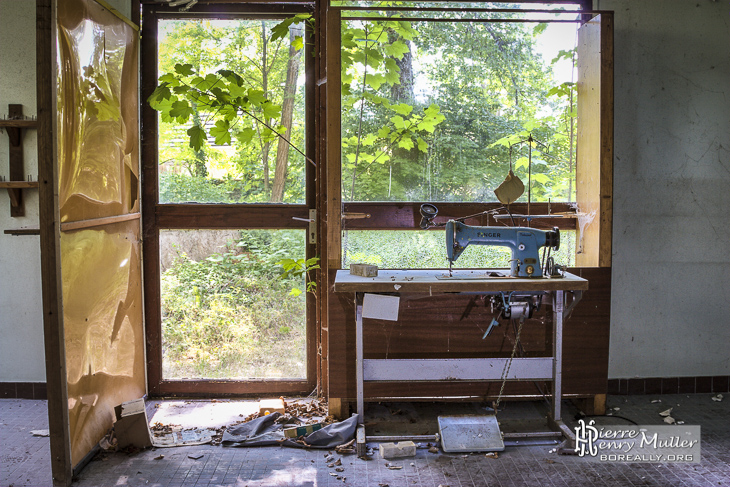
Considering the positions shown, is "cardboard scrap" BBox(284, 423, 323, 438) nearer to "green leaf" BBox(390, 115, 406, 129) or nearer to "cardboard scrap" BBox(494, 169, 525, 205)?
"cardboard scrap" BBox(494, 169, 525, 205)

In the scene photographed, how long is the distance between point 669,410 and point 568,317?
82 centimetres

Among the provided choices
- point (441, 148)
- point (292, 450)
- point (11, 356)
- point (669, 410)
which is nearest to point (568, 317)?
point (669, 410)

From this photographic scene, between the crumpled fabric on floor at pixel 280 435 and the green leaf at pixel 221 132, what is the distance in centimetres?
165

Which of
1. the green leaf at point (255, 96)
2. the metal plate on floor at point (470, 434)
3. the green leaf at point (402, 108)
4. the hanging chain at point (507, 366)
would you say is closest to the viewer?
the metal plate on floor at point (470, 434)

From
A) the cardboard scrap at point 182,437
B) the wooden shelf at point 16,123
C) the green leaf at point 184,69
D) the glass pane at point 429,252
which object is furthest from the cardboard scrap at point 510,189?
the wooden shelf at point 16,123

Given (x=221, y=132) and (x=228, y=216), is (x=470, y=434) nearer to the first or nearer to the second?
(x=228, y=216)

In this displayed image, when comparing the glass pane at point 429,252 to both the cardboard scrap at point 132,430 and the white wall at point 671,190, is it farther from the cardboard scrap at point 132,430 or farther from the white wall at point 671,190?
the cardboard scrap at point 132,430

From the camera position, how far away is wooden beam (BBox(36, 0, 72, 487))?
256cm

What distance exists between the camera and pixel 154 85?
3742 millimetres

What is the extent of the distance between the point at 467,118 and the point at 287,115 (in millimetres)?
1116

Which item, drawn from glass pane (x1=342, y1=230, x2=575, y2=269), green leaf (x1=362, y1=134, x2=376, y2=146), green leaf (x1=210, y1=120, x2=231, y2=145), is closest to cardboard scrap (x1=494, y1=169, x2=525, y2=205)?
glass pane (x1=342, y1=230, x2=575, y2=269)

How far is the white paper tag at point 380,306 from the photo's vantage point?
3.11 metres

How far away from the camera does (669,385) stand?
3.91m

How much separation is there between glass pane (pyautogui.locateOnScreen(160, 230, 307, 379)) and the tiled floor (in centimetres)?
80
